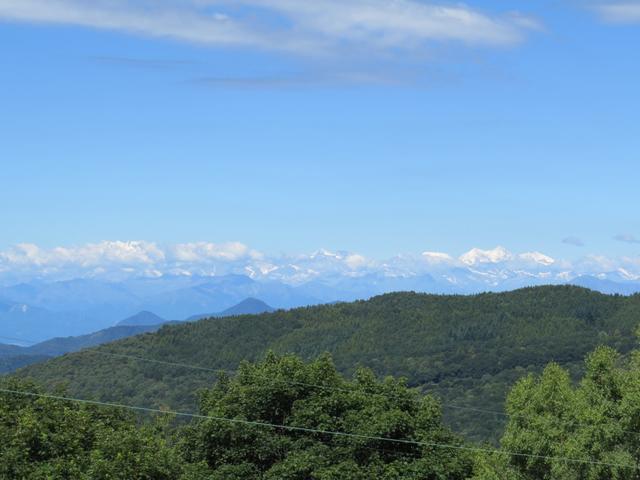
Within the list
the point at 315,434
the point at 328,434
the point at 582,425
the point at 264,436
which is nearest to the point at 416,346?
the point at 328,434

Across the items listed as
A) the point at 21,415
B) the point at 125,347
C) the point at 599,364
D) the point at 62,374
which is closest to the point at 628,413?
the point at 599,364

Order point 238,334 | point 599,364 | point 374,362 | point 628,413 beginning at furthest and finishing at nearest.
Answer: point 238,334 < point 374,362 < point 599,364 < point 628,413

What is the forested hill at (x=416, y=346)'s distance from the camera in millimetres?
143750

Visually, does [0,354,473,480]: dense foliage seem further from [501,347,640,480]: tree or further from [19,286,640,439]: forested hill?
[19,286,640,439]: forested hill

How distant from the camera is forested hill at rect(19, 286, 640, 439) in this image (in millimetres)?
143750

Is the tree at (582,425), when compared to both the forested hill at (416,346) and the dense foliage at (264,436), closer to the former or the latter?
the dense foliage at (264,436)

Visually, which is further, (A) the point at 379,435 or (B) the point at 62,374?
(B) the point at 62,374

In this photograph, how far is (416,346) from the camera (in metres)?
176

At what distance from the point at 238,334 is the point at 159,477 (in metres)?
164

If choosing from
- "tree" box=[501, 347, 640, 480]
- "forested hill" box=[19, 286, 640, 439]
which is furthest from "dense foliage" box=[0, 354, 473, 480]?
"forested hill" box=[19, 286, 640, 439]

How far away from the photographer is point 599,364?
114 ft

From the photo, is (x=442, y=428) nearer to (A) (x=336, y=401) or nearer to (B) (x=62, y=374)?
(A) (x=336, y=401)

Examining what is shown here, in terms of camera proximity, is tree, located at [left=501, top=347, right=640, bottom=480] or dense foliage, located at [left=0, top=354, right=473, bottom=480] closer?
tree, located at [left=501, top=347, right=640, bottom=480]

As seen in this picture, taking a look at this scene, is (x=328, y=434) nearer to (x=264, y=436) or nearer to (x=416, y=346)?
(x=264, y=436)
